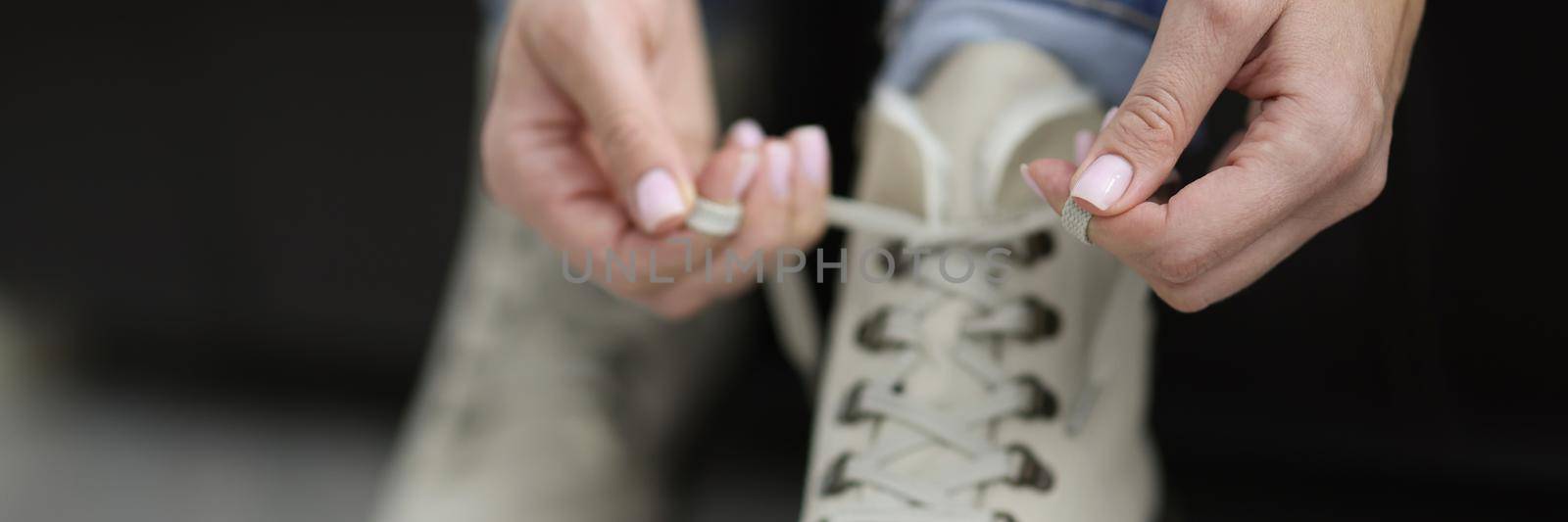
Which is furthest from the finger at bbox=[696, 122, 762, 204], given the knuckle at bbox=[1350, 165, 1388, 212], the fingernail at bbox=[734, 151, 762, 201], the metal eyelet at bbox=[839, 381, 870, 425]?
the knuckle at bbox=[1350, 165, 1388, 212]

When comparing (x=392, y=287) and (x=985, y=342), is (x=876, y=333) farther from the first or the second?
(x=392, y=287)

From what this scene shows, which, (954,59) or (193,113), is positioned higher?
(193,113)

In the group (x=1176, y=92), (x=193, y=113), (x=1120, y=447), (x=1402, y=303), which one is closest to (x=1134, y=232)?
(x=1176, y=92)

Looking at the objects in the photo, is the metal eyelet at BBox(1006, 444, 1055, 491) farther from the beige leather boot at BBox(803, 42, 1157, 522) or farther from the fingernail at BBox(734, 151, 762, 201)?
the fingernail at BBox(734, 151, 762, 201)

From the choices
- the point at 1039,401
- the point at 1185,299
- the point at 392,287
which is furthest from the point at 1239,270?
the point at 392,287

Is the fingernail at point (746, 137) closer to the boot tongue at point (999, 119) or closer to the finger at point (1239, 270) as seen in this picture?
the boot tongue at point (999, 119)

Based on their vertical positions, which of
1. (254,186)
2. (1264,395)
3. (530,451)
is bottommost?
(530,451)

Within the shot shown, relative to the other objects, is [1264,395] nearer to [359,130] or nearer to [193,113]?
[359,130]
